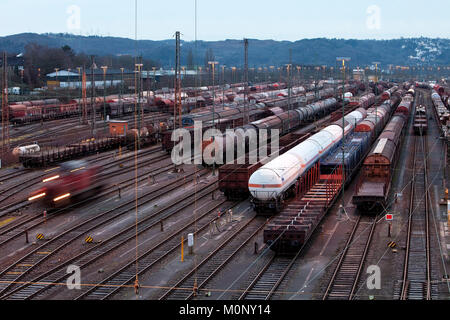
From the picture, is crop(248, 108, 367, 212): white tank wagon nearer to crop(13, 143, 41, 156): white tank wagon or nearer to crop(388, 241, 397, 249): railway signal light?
crop(388, 241, 397, 249): railway signal light

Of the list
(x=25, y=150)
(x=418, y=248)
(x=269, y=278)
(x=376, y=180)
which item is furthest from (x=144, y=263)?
(x=25, y=150)

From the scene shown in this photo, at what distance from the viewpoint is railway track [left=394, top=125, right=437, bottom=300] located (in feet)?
62.1

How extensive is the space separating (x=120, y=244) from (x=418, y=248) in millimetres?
12535

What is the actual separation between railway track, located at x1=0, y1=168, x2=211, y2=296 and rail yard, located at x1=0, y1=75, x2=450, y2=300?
0.09 m

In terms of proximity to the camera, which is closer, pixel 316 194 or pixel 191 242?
pixel 191 242

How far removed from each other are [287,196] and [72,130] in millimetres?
40879

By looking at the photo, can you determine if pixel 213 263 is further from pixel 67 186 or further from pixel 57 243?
pixel 67 186

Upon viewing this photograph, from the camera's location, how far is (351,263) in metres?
22.2

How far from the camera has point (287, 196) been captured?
31.6 meters

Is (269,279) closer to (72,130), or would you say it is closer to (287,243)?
(287,243)

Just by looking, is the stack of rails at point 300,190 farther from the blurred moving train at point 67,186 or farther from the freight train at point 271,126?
the blurred moving train at point 67,186

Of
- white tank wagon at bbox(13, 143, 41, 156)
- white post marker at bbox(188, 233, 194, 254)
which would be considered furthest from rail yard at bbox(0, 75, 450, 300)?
white tank wagon at bbox(13, 143, 41, 156)

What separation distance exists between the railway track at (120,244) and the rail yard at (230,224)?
68 millimetres
